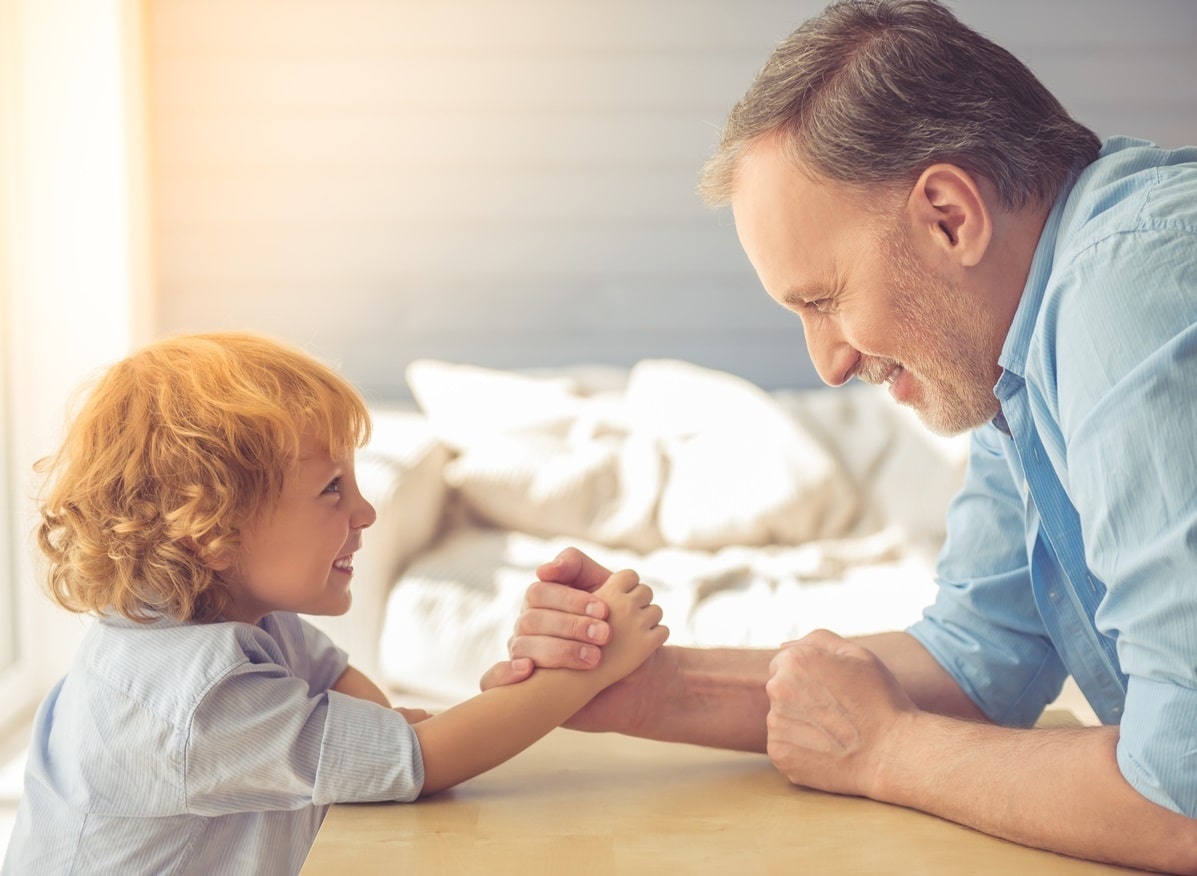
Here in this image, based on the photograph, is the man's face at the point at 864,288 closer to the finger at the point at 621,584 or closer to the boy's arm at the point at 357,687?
the finger at the point at 621,584

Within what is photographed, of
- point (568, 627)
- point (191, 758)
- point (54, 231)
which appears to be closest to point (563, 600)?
point (568, 627)

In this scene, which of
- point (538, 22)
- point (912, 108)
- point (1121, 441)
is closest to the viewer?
point (1121, 441)

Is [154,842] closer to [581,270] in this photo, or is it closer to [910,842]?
[910,842]

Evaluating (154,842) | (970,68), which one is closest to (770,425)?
(970,68)

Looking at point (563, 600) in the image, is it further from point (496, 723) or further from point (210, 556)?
point (210, 556)

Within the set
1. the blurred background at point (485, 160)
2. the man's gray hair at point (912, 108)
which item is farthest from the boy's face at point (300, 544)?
the blurred background at point (485, 160)

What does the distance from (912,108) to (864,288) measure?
0.18m

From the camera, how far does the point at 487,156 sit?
4098mm

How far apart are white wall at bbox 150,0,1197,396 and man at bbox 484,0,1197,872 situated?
2.75 metres

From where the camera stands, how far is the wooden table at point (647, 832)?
36.4 inches

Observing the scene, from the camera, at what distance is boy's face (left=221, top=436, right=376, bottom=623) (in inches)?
50.1

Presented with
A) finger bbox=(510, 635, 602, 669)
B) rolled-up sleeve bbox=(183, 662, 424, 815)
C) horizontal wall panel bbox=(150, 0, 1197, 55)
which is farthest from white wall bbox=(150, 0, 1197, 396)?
rolled-up sleeve bbox=(183, 662, 424, 815)

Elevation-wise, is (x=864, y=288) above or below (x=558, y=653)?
above

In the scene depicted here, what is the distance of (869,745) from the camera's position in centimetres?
109
